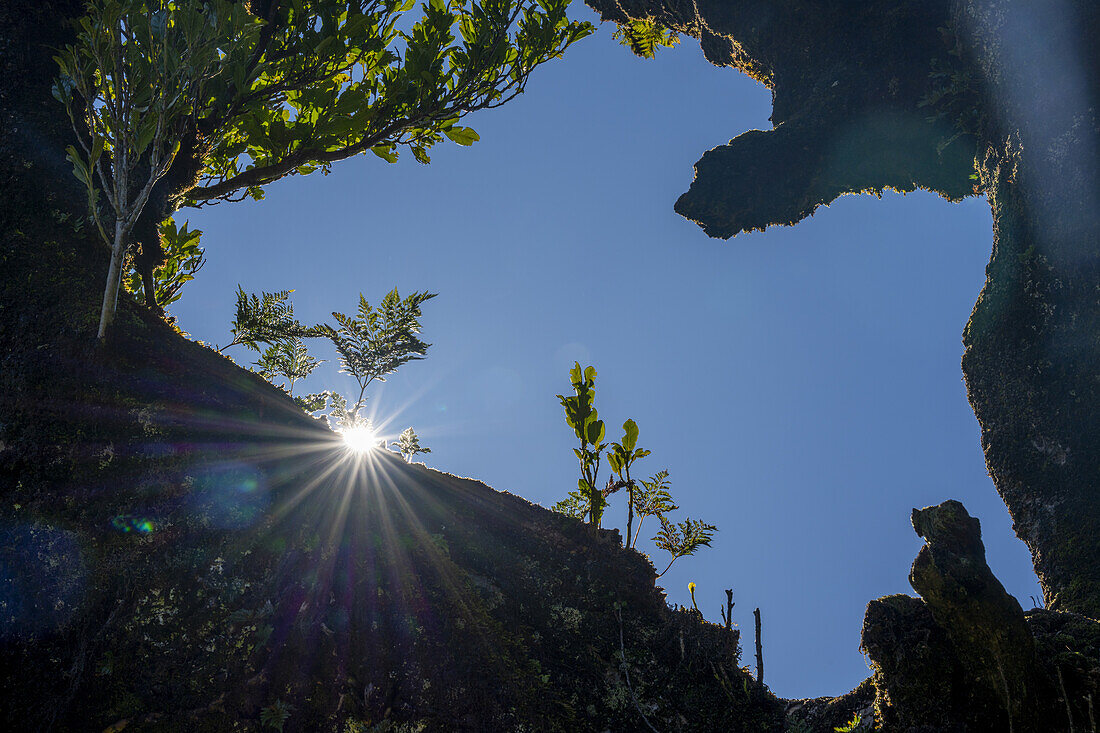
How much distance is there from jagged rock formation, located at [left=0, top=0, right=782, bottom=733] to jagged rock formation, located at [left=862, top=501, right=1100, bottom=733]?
942mm

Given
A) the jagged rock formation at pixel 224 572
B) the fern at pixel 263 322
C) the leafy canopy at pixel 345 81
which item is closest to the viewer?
the jagged rock formation at pixel 224 572

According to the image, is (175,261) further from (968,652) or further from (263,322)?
(968,652)

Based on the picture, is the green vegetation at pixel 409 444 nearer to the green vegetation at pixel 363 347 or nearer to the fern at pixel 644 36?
the green vegetation at pixel 363 347

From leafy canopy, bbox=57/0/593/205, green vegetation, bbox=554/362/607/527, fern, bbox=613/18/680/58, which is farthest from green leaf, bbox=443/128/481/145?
fern, bbox=613/18/680/58

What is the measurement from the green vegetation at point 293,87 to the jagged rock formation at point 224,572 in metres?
0.90

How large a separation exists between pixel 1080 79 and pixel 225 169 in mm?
10749

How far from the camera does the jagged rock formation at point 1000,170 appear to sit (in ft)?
19.9

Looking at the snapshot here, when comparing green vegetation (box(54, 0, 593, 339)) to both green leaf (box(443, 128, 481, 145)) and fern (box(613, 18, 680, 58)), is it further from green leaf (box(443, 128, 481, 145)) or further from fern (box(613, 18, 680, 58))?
fern (box(613, 18, 680, 58))

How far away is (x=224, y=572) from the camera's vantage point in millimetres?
2986

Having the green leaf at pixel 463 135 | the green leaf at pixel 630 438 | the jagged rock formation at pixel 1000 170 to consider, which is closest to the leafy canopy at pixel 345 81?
the green leaf at pixel 463 135

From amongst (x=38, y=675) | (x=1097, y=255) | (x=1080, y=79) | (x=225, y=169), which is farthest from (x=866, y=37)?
(x=38, y=675)

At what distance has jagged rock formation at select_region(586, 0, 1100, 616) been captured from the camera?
6051 mm

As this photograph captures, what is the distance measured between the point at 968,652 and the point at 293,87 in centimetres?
753

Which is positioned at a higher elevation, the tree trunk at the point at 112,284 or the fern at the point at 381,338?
the fern at the point at 381,338
